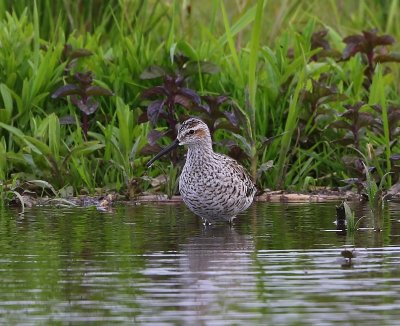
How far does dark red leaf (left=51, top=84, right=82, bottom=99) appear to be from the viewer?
10656 millimetres

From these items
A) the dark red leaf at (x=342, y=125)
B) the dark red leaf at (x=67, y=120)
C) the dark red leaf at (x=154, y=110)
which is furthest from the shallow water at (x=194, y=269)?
the dark red leaf at (x=67, y=120)

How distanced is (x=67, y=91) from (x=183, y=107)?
3.34ft

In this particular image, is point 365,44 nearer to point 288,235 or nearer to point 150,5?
point 288,235

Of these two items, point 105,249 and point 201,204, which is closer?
point 105,249

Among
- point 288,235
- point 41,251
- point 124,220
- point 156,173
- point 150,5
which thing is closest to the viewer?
point 41,251

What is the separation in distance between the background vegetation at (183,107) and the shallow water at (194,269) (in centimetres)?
79

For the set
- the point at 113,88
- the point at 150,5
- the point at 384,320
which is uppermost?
the point at 150,5

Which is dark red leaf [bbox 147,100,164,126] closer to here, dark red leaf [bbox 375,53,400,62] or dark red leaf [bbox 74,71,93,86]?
dark red leaf [bbox 74,71,93,86]

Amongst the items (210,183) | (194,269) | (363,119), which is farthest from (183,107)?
(194,269)

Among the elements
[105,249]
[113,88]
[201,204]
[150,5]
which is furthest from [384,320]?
[150,5]

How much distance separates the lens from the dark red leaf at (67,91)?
1066cm

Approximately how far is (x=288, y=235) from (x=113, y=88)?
369cm

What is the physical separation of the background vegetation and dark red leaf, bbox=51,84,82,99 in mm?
11

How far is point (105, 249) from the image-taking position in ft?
24.6
